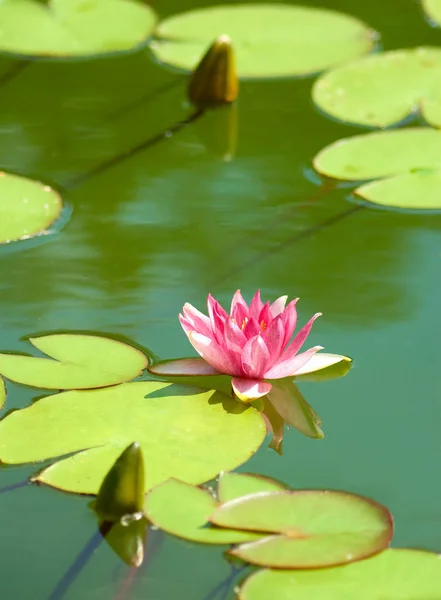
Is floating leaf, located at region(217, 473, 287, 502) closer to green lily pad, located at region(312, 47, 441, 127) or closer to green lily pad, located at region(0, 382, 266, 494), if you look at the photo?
green lily pad, located at region(0, 382, 266, 494)

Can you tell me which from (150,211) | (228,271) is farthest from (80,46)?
(228,271)

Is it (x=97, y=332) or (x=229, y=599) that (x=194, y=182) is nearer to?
(x=97, y=332)

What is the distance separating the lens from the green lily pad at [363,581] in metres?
1.40

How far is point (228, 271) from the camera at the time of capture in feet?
7.29

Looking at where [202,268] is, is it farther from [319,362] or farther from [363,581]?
[363,581]

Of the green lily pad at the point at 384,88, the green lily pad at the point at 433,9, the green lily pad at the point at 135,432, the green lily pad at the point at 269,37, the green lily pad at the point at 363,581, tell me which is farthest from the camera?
the green lily pad at the point at 433,9

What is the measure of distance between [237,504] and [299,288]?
74 cm

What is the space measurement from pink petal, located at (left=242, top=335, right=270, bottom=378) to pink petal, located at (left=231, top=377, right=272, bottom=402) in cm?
2

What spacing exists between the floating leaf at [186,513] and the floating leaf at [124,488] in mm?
32

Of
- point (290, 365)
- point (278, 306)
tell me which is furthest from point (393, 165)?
point (290, 365)

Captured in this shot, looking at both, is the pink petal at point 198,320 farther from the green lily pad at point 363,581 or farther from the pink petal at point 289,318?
the green lily pad at point 363,581

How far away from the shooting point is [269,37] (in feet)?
10.9

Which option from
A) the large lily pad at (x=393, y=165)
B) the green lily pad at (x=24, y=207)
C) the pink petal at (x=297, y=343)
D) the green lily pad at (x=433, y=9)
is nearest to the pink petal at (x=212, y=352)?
the pink petal at (x=297, y=343)

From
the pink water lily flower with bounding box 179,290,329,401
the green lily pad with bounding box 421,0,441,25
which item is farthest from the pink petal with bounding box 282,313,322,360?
the green lily pad with bounding box 421,0,441,25
